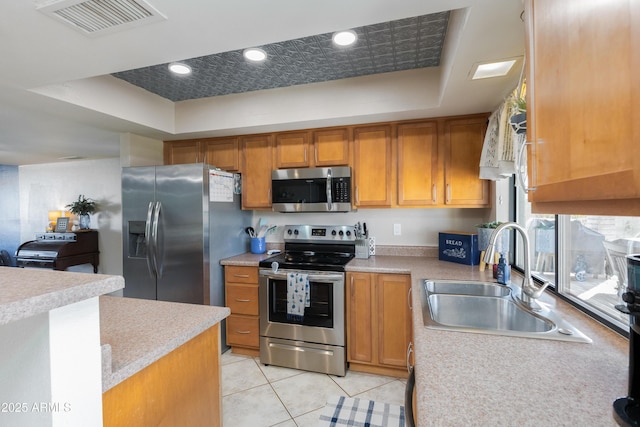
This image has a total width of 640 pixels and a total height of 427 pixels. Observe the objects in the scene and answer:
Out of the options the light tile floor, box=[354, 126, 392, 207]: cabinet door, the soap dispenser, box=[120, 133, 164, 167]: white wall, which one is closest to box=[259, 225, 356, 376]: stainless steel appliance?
the light tile floor

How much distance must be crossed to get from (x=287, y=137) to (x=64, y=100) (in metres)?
1.72

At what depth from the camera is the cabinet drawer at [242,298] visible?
272 centimetres

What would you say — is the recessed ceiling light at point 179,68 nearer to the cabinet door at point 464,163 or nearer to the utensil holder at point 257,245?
the utensil holder at point 257,245

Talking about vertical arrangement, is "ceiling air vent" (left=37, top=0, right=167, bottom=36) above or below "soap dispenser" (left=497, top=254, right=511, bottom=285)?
above

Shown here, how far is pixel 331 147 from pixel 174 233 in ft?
5.46

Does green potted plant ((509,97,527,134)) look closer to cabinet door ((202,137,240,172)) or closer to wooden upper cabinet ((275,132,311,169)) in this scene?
wooden upper cabinet ((275,132,311,169))

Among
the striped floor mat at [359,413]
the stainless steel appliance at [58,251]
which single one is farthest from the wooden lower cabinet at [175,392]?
the stainless steel appliance at [58,251]

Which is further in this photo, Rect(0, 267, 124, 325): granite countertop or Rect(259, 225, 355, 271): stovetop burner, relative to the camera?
Rect(259, 225, 355, 271): stovetop burner

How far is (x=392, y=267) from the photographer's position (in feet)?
7.90

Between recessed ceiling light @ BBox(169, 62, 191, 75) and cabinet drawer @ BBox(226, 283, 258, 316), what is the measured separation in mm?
1876

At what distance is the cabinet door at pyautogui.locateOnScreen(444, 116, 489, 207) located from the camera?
2.49 m

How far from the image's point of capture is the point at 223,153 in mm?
3105

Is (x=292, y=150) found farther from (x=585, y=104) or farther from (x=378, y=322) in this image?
(x=585, y=104)

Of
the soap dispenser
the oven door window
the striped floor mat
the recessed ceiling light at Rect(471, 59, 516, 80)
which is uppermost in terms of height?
the recessed ceiling light at Rect(471, 59, 516, 80)
